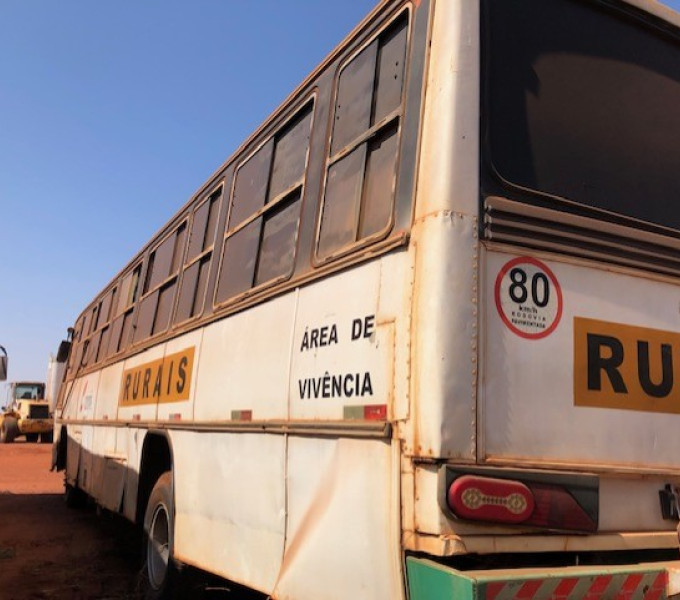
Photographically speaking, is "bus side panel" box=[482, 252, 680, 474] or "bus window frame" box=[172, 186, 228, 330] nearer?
"bus side panel" box=[482, 252, 680, 474]

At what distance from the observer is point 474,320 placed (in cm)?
254

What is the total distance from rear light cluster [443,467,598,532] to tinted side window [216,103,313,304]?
5.72 feet

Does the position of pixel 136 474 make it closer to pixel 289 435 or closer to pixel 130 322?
pixel 130 322

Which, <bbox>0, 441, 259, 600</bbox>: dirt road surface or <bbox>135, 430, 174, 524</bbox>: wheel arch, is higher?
<bbox>135, 430, 174, 524</bbox>: wheel arch

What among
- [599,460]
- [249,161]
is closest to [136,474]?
[249,161]

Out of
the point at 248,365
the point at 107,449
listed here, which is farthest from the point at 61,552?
the point at 248,365

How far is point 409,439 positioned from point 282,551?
1.24 metres

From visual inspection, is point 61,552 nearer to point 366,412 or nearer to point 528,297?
point 366,412

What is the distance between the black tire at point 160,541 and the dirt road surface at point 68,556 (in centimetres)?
16

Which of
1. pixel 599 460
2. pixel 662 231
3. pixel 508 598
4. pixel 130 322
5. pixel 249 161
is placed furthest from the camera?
pixel 130 322

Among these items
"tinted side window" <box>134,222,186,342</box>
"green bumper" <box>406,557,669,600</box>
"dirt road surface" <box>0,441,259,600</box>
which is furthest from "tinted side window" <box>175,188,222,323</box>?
"green bumper" <box>406,557,669,600</box>

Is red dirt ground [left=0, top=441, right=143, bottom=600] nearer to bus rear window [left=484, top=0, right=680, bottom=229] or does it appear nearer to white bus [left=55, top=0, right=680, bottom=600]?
white bus [left=55, top=0, right=680, bottom=600]

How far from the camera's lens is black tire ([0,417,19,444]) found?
30906 mm

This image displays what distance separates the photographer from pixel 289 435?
3.38m
